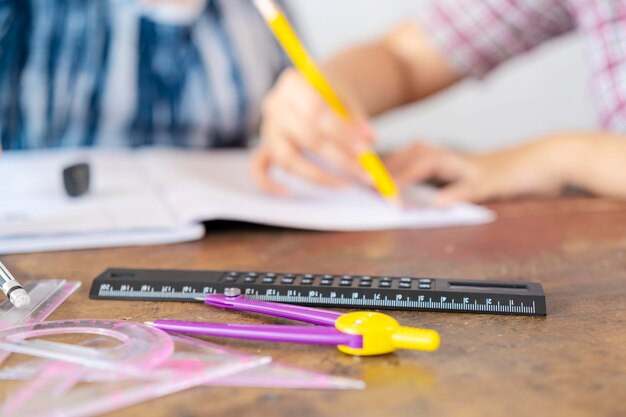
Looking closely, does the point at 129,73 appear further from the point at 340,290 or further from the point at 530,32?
the point at 340,290

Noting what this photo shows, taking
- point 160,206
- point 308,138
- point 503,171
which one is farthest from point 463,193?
point 160,206

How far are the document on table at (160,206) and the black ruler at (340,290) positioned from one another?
0.50 ft

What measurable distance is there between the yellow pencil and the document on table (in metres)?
0.02

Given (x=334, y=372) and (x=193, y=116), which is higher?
(x=193, y=116)

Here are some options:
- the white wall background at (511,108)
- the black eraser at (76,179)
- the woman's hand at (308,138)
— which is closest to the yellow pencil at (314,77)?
the woman's hand at (308,138)

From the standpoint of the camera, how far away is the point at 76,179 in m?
0.82

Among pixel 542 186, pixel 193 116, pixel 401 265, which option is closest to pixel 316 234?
pixel 401 265

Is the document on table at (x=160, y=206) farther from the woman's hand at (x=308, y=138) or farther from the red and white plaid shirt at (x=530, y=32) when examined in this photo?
the red and white plaid shirt at (x=530, y=32)

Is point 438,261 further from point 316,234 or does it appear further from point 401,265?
point 316,234

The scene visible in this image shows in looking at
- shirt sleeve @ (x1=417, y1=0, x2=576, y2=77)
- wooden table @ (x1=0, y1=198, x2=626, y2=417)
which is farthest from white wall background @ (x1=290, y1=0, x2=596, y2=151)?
wooden table @ (x1=0, y1=198, x2=626, y2=417)

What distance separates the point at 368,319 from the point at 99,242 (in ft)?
1.15

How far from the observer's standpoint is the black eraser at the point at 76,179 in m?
0.82

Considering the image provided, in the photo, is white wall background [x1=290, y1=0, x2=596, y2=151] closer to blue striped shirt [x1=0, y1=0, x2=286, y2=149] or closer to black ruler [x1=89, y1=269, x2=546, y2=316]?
blue striped shirt [x1=0, y1=0, x2=286, y2=149]

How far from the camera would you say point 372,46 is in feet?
3.98
